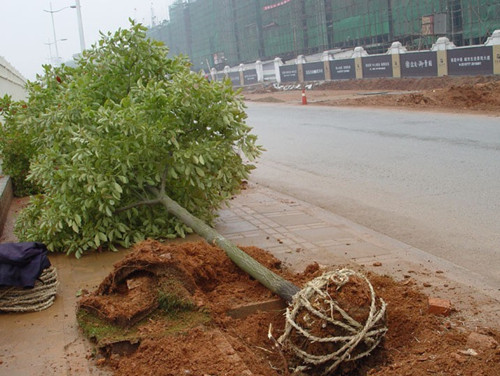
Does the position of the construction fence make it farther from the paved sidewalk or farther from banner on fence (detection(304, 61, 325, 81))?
the paved sidewalk

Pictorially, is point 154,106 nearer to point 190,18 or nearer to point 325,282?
point 325,282

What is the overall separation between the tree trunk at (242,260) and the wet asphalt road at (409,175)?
1.87 metres

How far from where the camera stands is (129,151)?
6418 millimetres

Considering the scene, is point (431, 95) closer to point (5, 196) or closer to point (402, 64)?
point (402, 64)

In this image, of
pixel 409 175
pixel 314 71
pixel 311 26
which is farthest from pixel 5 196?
pixel 311 26

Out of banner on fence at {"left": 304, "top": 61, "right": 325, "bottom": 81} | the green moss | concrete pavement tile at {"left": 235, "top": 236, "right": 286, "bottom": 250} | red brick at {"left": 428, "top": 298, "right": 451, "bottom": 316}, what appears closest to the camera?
the green moss

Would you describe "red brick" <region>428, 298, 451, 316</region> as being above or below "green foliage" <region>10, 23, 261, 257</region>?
below

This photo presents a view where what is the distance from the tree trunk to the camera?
177 inches

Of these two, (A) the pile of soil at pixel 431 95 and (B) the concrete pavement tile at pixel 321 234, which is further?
(A) the pile of soil at pixel 431 95

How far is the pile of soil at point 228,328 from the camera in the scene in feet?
11.6

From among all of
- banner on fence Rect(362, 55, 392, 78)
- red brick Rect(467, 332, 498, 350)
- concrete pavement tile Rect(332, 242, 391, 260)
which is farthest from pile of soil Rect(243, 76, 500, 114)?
red brick Rect(467, 332, 498, 350)

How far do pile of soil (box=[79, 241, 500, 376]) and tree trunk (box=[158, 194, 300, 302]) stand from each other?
12 cm

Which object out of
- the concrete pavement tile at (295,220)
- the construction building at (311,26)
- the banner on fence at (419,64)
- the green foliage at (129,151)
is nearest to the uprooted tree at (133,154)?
the green foliage at (129,151)

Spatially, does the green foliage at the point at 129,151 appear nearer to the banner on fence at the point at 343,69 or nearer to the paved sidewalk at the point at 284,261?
the paved sidewalk at the point at 284,261
